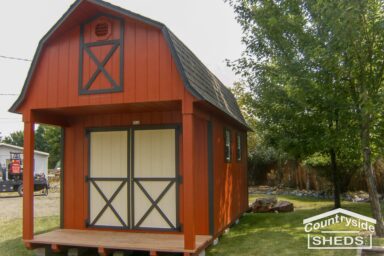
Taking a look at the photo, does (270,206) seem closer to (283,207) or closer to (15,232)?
(283,207)

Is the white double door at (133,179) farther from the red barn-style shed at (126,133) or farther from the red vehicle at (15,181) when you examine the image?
the red vehicle at (15,181)

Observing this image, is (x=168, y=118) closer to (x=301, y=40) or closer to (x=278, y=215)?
(x=301, y=40)

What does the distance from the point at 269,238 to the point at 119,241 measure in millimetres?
3160

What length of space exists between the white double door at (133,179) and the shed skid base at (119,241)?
33 cm

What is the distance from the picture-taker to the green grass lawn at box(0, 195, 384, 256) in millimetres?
6723

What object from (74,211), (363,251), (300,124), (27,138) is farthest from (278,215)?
(27,138)

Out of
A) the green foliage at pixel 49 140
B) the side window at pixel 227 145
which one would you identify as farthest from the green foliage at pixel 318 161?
the green foliage at pixel 49 140

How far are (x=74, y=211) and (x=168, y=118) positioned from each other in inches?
112

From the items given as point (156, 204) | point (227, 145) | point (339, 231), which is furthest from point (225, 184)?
point (339, 231)

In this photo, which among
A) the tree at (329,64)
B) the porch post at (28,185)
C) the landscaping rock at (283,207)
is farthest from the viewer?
the landscaping rock at (283,207)

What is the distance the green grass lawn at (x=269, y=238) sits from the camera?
6.65m

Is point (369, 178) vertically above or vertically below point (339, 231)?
above

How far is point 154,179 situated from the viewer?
24.2ft

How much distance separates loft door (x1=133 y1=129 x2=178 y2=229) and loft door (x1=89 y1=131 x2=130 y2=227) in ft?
0.80
